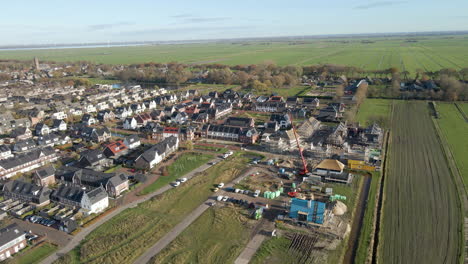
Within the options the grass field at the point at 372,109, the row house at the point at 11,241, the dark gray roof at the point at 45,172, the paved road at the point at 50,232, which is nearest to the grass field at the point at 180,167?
the paved road at the point at 50,232

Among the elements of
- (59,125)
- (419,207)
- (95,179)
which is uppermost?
(59,125)

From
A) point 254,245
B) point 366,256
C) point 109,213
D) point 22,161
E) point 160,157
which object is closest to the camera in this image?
point 366,256

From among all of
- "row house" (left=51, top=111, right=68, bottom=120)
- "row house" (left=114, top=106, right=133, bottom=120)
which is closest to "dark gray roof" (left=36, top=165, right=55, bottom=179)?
"row house" (left=114, top=106, right=133, bottom=120)

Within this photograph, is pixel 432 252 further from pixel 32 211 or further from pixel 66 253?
pixel 32 211

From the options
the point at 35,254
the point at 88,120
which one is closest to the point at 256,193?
the point at 35,254

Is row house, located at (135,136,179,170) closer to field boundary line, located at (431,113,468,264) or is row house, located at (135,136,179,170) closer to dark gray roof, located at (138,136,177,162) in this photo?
dark gray roof, located at (138,136,177,162)

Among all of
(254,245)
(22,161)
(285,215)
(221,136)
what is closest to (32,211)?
(22,161)

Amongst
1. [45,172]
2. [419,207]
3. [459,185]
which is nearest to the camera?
[419,207]

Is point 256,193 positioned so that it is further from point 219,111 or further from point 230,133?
point 219,111
